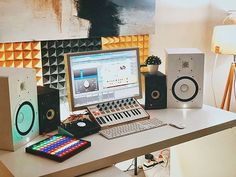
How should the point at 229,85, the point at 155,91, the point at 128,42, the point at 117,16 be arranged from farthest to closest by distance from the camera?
1. the point at 229,85
2. the point at 128,42
3. the point at 117,16
4. the point at 155,91

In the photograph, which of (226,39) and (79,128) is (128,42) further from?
(79,128)

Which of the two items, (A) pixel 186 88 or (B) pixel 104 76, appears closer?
(B) pixel 104 76

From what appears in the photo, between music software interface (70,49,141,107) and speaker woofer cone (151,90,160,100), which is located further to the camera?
speaker woofer cone (151,90,160,100)

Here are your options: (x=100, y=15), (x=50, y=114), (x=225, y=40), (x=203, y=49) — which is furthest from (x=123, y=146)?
(x=203, y=49)

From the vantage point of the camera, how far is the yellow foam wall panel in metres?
2.63

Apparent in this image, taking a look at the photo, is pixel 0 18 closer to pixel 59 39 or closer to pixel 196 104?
pixel 59 39

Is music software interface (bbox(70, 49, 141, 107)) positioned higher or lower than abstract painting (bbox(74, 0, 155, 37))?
lower

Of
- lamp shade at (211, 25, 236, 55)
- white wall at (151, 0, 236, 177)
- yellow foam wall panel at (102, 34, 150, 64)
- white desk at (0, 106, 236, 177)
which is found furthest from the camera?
lamp shade at (211, 25, 236, 55)

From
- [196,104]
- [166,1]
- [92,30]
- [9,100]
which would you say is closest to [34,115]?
[9,100]

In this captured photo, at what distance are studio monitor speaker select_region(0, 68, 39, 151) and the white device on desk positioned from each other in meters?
0.24

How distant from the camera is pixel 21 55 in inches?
90.7

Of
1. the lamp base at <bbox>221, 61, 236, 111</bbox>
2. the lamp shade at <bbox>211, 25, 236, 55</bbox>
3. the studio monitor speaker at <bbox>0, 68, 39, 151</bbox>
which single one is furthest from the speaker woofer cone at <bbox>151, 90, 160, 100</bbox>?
the lamp base at <bbox>221, 61, 236, 111</bbox>

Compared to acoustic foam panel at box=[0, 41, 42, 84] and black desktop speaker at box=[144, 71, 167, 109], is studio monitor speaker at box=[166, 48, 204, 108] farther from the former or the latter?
acoustic foam panel at box=[0, 41, 42, 84]

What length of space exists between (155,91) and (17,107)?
0.91 metres
